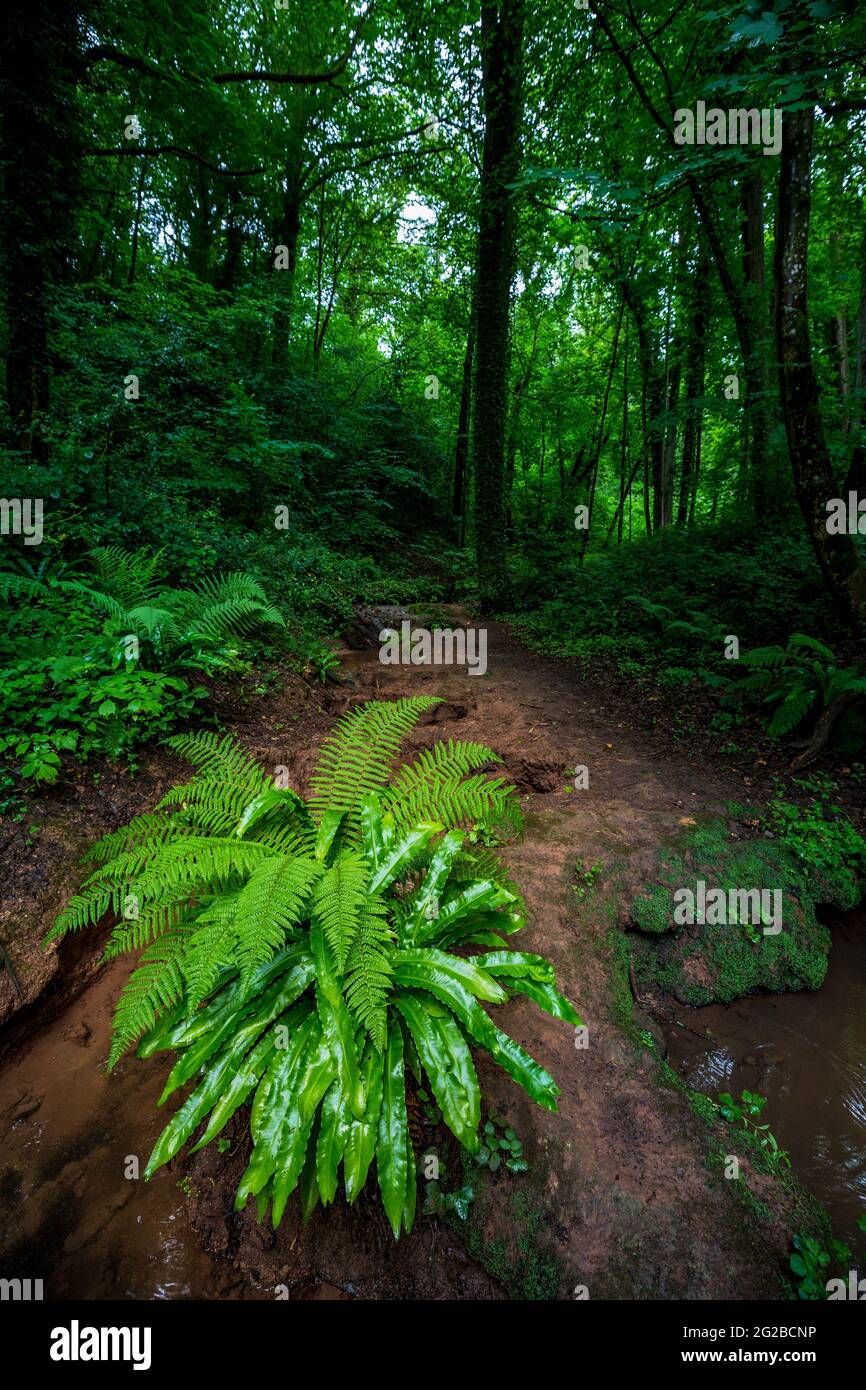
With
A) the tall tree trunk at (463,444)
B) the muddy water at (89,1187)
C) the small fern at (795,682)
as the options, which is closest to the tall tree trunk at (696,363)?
the small fern at (795,682)

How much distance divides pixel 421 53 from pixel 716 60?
483 centimetres

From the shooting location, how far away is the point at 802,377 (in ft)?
17.0

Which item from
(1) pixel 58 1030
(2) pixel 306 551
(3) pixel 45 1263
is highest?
(2) pixel 306 551

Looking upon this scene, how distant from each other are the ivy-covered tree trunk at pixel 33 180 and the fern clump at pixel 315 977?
5318mm

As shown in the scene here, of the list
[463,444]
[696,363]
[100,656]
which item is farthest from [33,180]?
[463,444]

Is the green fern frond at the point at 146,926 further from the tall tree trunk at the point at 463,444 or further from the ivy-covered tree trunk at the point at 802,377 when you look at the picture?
the tall tree trunk at the point at 463,444

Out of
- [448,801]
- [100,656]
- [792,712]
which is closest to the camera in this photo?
[448,801]

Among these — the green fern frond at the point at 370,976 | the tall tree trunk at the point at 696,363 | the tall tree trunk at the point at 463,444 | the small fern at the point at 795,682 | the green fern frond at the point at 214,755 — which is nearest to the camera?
the green fern frond at the point at 370,976

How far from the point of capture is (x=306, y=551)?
29.9ft

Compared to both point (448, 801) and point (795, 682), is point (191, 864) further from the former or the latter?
point (795, 682)

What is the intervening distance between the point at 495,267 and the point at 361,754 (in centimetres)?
948

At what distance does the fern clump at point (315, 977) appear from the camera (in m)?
1.83

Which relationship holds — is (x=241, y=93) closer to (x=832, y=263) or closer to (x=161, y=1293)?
(x=832, y=263)
